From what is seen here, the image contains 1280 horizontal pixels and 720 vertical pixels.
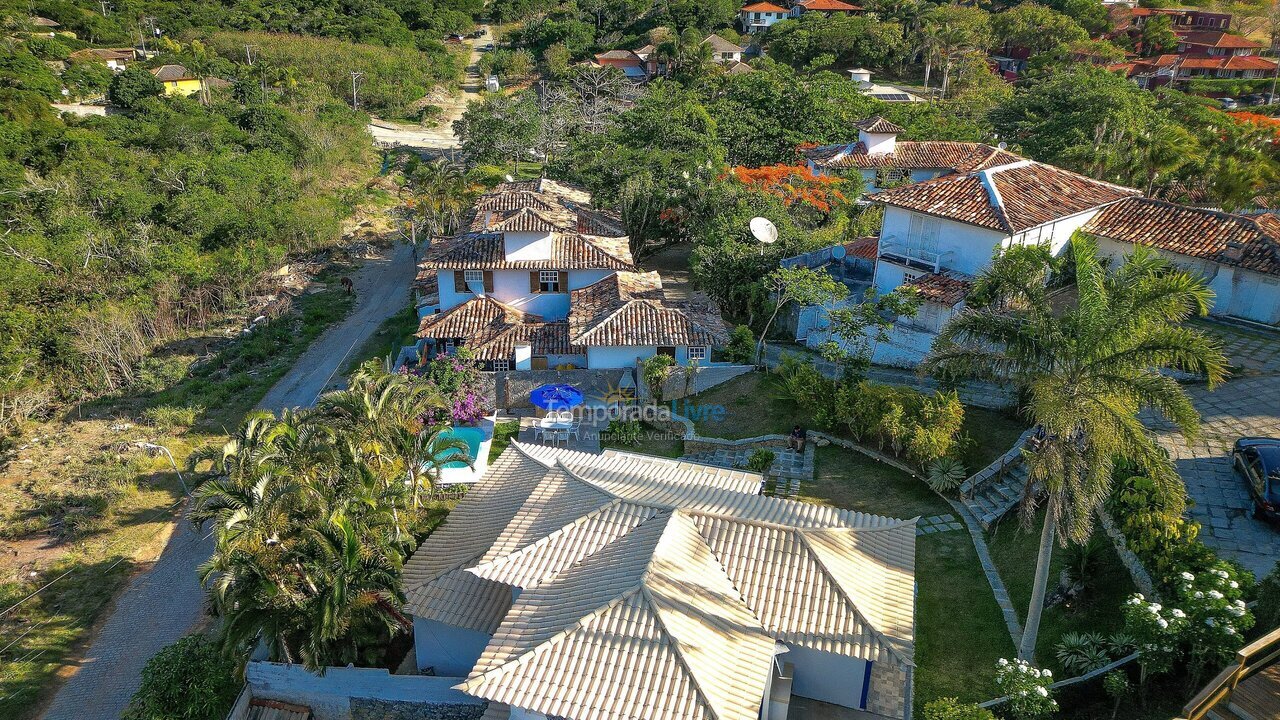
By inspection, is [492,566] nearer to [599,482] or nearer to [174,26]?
[599,482]

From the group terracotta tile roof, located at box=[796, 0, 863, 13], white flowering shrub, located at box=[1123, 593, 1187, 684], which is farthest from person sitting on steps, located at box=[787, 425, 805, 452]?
terracotta tile roof, located at box=[796, 0, 863, 13]

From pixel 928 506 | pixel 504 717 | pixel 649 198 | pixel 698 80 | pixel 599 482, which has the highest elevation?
pixel 698 80

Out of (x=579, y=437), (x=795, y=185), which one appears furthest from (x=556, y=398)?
(x=795, y=185)

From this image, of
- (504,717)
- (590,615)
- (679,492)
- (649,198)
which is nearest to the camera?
(590,615)

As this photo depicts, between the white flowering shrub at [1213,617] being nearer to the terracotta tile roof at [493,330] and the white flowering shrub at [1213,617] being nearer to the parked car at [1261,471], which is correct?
the parked car at [1261,471]

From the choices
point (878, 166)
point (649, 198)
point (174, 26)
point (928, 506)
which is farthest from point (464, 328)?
point (174, 26)

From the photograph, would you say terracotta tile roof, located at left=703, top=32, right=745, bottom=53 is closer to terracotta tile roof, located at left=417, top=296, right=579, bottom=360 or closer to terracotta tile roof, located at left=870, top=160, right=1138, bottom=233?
terracotta tile roof, located at left=870, top=160, right=1138, bottom=233

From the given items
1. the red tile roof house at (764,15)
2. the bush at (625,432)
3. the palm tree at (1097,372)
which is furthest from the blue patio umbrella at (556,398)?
the red tile roof house at (764,15)
